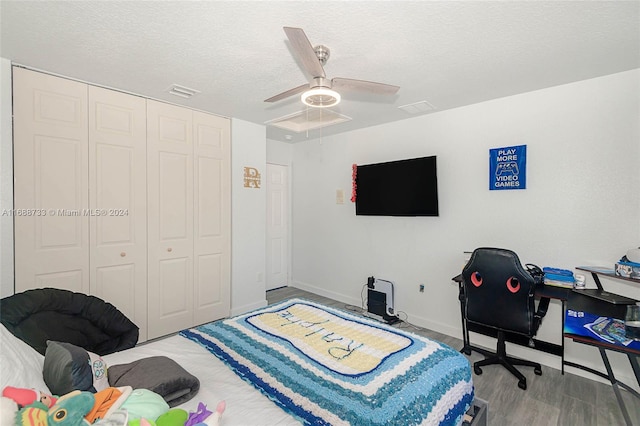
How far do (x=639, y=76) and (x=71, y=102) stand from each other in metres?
4.80

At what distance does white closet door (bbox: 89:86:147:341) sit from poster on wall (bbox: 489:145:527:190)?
365 cm

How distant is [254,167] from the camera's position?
160 inches

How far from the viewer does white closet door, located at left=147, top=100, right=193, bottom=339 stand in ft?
10.2

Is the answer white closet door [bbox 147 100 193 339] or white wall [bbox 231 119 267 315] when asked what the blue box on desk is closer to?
white wall [bbox 231 119 267 315]

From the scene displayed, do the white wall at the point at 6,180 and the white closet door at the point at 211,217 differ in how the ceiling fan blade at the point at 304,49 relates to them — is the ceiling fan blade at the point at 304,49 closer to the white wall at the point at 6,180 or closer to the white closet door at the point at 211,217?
the white closet door at the point at 211,217

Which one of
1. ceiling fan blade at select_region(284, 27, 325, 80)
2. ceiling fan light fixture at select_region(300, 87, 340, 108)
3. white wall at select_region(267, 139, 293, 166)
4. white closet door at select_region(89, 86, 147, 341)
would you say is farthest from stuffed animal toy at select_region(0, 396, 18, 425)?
white wall at select_region(267, 139, 293, 166)

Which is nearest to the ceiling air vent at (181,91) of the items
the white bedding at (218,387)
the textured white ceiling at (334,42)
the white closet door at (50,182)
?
the textured white ceiling at (334,42)

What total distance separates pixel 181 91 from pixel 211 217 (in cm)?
146

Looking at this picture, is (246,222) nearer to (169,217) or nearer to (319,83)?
(169,217)

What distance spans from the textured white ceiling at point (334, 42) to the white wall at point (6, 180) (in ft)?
0.76

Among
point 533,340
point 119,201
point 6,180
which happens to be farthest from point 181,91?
point 533,340

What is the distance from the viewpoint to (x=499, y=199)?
303cm

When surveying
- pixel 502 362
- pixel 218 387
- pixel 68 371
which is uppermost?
pixel 68 371

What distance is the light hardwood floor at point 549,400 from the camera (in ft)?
6.66
